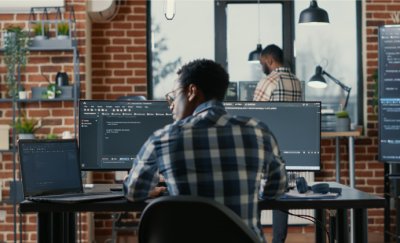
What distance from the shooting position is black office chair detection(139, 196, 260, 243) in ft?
6.17

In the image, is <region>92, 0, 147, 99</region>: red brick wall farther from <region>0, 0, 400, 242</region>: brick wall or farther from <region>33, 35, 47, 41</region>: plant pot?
<region>33, 35, 47, 41</region>: plant pot

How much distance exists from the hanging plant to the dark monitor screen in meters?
2.18

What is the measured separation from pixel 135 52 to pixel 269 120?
9.73 ft

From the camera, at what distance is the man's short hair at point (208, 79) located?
240 cm

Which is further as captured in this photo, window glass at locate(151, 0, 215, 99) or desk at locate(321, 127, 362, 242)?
window glass at locate(151, 0, 215, 99)

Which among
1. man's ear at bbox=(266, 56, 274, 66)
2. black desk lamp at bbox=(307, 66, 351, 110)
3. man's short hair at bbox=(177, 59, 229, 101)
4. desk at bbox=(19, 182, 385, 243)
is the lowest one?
desk at bbox=(19, 182, 385, 243)

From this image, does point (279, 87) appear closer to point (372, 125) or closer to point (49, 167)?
point (372, 125)

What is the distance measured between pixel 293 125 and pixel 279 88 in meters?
1.58

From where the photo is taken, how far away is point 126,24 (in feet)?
20.0

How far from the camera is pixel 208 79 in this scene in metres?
2.40

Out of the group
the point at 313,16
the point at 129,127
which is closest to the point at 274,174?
the point at 129,127

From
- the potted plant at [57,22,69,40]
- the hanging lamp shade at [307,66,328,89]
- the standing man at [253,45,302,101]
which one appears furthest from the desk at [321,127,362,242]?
the potted plant at [57,22,69,40]

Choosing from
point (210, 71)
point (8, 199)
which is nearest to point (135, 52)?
point (8, 199)

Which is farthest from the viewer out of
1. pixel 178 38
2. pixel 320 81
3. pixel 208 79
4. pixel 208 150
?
pixel 178 38
